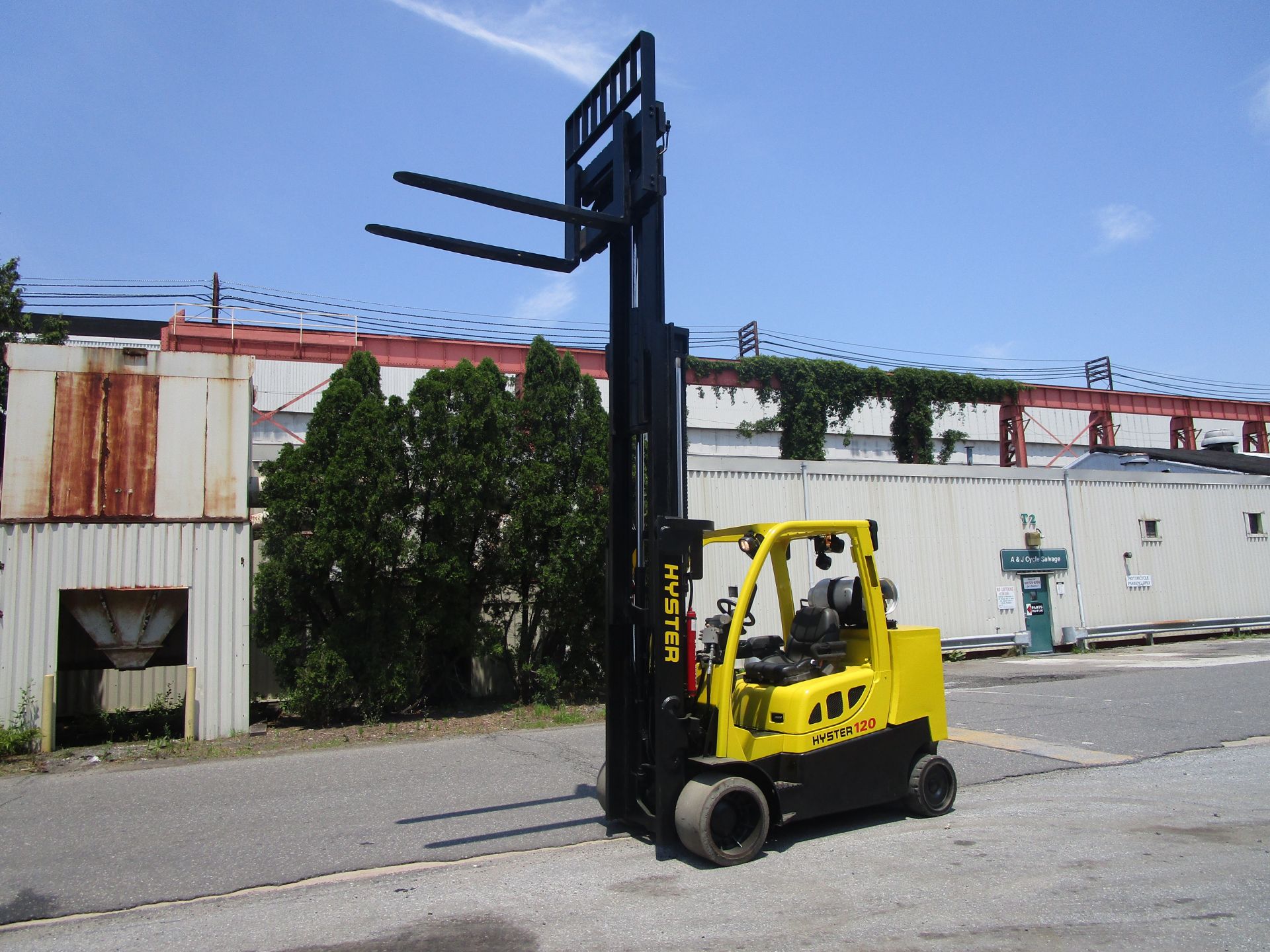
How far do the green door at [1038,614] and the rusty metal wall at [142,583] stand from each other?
702 inches

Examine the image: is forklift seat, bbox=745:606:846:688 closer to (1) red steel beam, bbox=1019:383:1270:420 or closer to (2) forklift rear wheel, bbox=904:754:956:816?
(2) forklift rear wheel, bbox=904:754:956:816

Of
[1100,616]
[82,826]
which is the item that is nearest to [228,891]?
[82,826]

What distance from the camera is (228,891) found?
575 centimetres

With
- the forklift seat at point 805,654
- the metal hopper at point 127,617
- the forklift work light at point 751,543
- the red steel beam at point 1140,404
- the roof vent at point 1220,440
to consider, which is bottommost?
the forklift seat at point 805,654

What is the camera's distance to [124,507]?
11.8 m

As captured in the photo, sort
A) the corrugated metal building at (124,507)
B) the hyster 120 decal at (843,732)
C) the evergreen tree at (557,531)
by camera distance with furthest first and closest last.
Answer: the evergreen tree at (557,531) < the corrugated metal building at (124,507) < the hyster 120 decal at (843,732)

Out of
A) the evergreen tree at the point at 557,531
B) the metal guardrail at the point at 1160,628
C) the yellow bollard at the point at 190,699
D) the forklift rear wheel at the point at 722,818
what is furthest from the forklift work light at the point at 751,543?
the metal guardrail at the point at 1160,628

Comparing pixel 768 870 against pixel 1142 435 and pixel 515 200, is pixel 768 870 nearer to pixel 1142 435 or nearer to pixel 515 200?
pixel 515 200

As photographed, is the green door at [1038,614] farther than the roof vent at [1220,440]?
No

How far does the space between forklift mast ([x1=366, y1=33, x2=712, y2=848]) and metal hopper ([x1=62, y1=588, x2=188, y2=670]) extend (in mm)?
8183

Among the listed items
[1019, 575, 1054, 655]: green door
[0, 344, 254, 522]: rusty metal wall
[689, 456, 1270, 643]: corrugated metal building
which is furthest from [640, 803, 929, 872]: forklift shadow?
[1019, 575, 1054, 655]: green door

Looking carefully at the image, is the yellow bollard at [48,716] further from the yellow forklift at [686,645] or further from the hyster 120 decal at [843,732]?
the hyster 120 decal at [843,732]

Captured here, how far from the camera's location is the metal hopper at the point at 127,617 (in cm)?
1155

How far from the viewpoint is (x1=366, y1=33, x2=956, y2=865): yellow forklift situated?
19.3 ft
